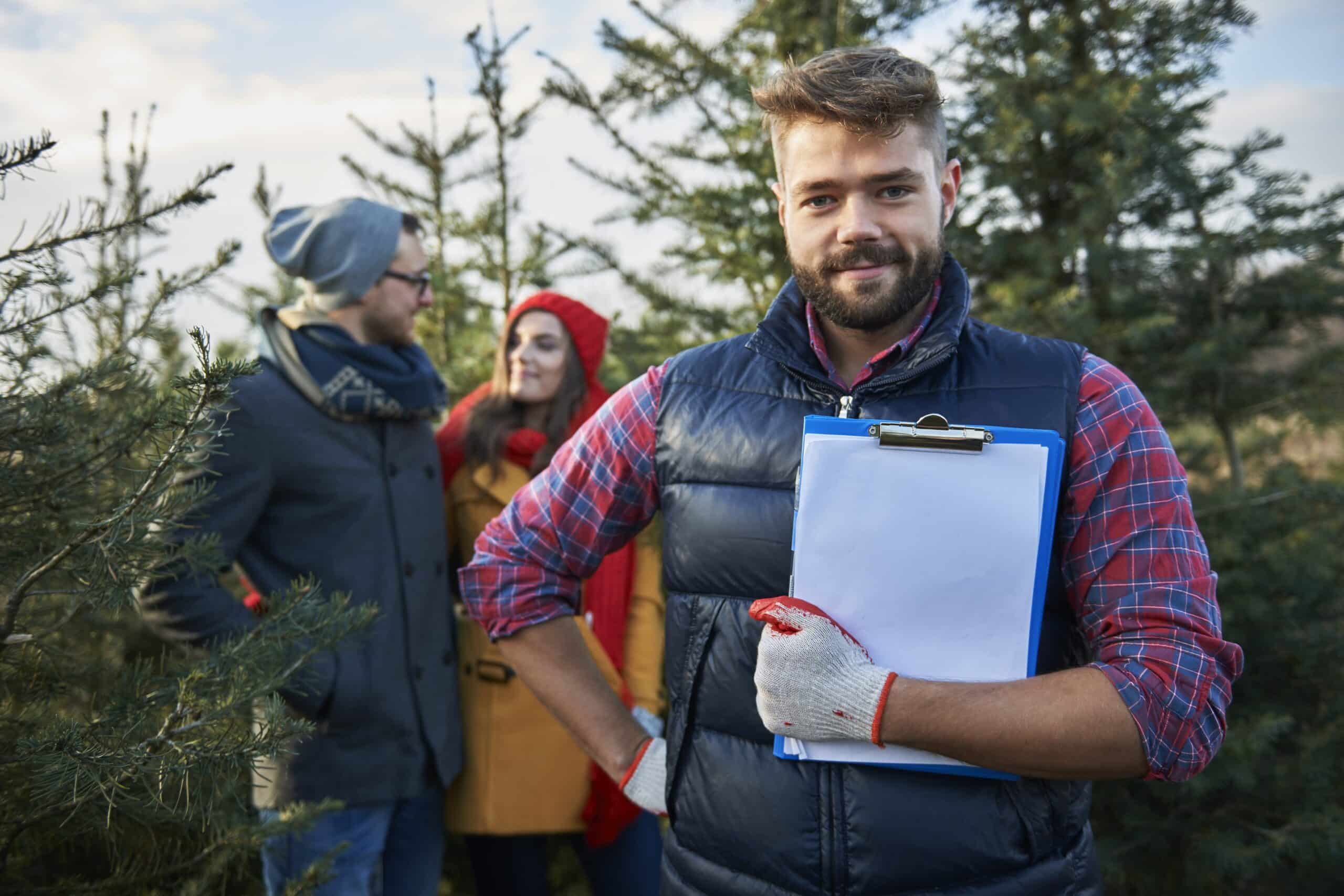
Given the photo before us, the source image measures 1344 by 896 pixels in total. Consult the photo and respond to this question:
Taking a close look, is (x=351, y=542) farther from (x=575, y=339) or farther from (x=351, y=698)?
(x=575, y=339)

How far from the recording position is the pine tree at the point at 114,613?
A: 4.52 feet

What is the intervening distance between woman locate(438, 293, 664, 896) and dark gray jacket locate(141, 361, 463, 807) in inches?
5.9

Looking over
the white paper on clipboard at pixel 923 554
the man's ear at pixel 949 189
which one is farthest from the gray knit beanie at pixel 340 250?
the white paper on clipboard at pixel 923 554

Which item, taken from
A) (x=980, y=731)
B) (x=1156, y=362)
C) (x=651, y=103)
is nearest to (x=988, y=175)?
(x=1156, y=362)

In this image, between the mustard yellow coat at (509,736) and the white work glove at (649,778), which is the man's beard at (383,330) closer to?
the mustard yellow coat at (509,736)

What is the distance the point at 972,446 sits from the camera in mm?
1526

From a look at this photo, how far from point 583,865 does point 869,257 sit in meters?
2.11

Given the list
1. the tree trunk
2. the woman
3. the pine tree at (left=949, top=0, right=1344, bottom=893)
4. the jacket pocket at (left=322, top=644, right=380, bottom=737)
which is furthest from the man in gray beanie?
the tree trunk

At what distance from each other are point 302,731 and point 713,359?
97cm

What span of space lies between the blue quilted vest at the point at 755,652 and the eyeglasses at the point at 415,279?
1431 millimetres

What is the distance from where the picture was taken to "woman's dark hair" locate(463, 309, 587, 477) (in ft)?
10.4

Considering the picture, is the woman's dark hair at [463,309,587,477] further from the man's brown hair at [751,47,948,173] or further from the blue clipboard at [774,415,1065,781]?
the blue clipboard at [774,415,1065,781]

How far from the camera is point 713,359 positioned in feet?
6.34

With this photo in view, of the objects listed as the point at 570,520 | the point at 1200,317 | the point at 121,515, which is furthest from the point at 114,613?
the point at 1200,317
